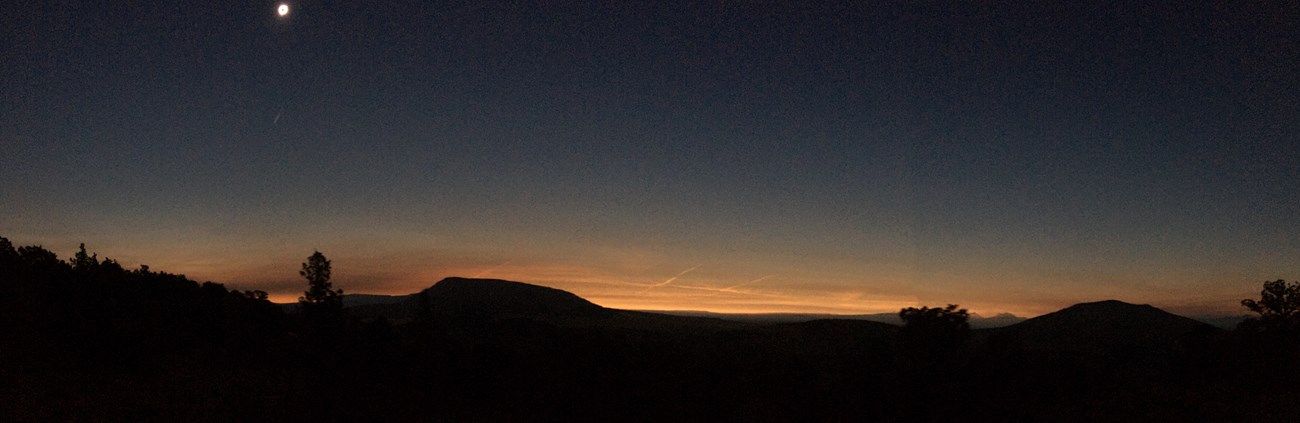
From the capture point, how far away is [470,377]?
1119 inches

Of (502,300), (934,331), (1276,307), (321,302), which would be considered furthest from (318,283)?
(502,300)

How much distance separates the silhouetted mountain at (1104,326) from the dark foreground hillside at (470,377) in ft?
243

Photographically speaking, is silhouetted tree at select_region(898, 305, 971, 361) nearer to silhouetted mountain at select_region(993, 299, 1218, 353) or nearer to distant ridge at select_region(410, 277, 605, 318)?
silhouetted mountain at select_region(993, 299, 1218, 353)

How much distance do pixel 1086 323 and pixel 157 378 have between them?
149 metres

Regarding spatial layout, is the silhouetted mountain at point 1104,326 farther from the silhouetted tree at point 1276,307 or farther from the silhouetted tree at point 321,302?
the silhouetted tree at point 321,302

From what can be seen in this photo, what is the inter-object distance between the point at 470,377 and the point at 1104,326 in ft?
443

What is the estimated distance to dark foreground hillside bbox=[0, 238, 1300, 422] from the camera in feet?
78.6

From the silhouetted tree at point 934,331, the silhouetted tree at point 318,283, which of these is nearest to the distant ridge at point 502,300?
the silhouetted tree at point 318,283

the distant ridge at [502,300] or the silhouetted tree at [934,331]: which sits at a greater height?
the distant ridge at [502,300]

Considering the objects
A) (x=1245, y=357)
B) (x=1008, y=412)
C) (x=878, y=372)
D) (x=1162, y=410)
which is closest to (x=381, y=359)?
(x=878, y=372)

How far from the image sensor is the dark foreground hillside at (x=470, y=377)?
2397cm

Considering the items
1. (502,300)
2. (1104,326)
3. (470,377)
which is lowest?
(470,377)

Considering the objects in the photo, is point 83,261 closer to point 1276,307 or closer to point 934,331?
point 934,331

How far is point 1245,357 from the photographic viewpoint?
3609cm
